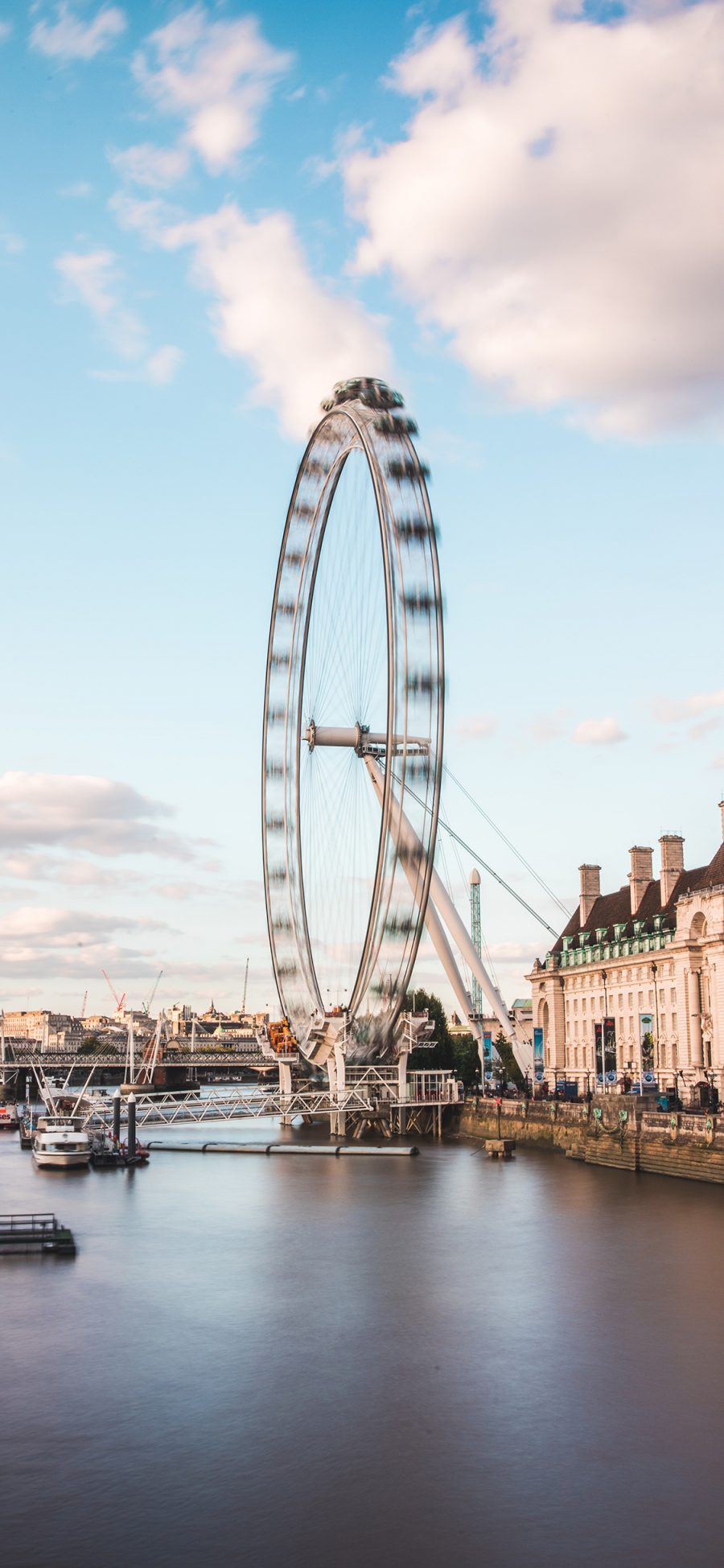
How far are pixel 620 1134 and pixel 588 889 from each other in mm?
43424

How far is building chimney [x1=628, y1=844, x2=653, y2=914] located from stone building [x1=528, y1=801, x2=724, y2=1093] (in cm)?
5

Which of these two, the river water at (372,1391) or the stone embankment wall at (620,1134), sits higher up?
the stone embankment wall at (620,1134)

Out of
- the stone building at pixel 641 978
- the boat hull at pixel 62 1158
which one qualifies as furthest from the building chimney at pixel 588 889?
the boat hull at pixel 62 1158

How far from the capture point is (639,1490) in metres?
20.0

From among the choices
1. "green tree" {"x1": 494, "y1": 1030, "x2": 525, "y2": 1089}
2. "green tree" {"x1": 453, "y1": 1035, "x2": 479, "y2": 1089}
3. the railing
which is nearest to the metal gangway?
"green tree" {"x1": 494, "y1": 1030, "x2": 525, "y2": 1089}

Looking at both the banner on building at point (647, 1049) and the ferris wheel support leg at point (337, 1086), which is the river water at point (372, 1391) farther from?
the ferris wheel support leg at point (337, 1086)

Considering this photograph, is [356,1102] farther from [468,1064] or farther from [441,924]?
[468,1064]

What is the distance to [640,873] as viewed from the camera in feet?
293

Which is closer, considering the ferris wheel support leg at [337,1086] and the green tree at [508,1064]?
the ferris wheel support leg at [337,1086]

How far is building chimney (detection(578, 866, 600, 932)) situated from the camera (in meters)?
99.0

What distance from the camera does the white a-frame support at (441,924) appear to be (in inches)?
A: 2581

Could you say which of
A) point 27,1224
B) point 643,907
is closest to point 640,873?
point 643,907

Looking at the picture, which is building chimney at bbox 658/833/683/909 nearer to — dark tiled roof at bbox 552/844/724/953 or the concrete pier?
dark tiled roof at bbox 552/844/724/953

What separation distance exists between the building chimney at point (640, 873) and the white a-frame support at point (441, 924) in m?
11.2
